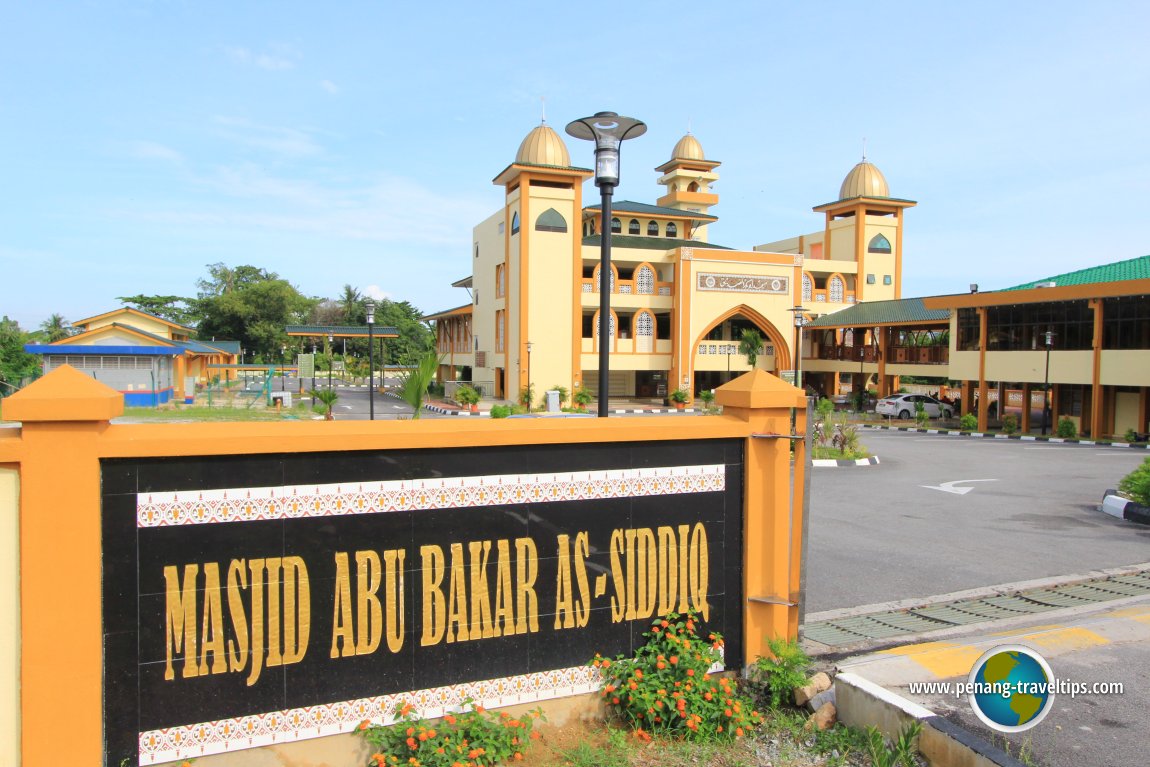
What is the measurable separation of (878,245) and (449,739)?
43.9 metres

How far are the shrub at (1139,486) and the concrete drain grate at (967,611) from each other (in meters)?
3.67

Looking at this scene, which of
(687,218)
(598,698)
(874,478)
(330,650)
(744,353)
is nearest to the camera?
(330,650)

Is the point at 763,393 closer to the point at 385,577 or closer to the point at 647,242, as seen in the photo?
the point at 385,577

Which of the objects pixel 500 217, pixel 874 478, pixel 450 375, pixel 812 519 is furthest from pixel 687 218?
pixel 812 519

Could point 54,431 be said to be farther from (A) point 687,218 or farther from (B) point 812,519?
(A) point 687,218

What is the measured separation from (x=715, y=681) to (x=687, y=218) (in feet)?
129

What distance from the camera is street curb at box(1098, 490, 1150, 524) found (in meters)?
10.5

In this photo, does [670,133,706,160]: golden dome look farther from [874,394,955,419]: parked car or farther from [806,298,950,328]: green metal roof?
[874,394,955,419]: parked car

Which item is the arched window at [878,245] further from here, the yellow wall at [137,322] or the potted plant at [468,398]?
the yellow wall at [137,322]

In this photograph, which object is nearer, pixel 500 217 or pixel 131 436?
pixel 131 436

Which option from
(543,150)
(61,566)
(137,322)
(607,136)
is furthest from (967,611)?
(137,322)

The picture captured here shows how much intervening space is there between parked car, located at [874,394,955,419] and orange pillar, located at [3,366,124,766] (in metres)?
31.1

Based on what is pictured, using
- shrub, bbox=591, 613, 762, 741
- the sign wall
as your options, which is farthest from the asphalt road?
the sign wall

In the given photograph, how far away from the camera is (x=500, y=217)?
35562mm
